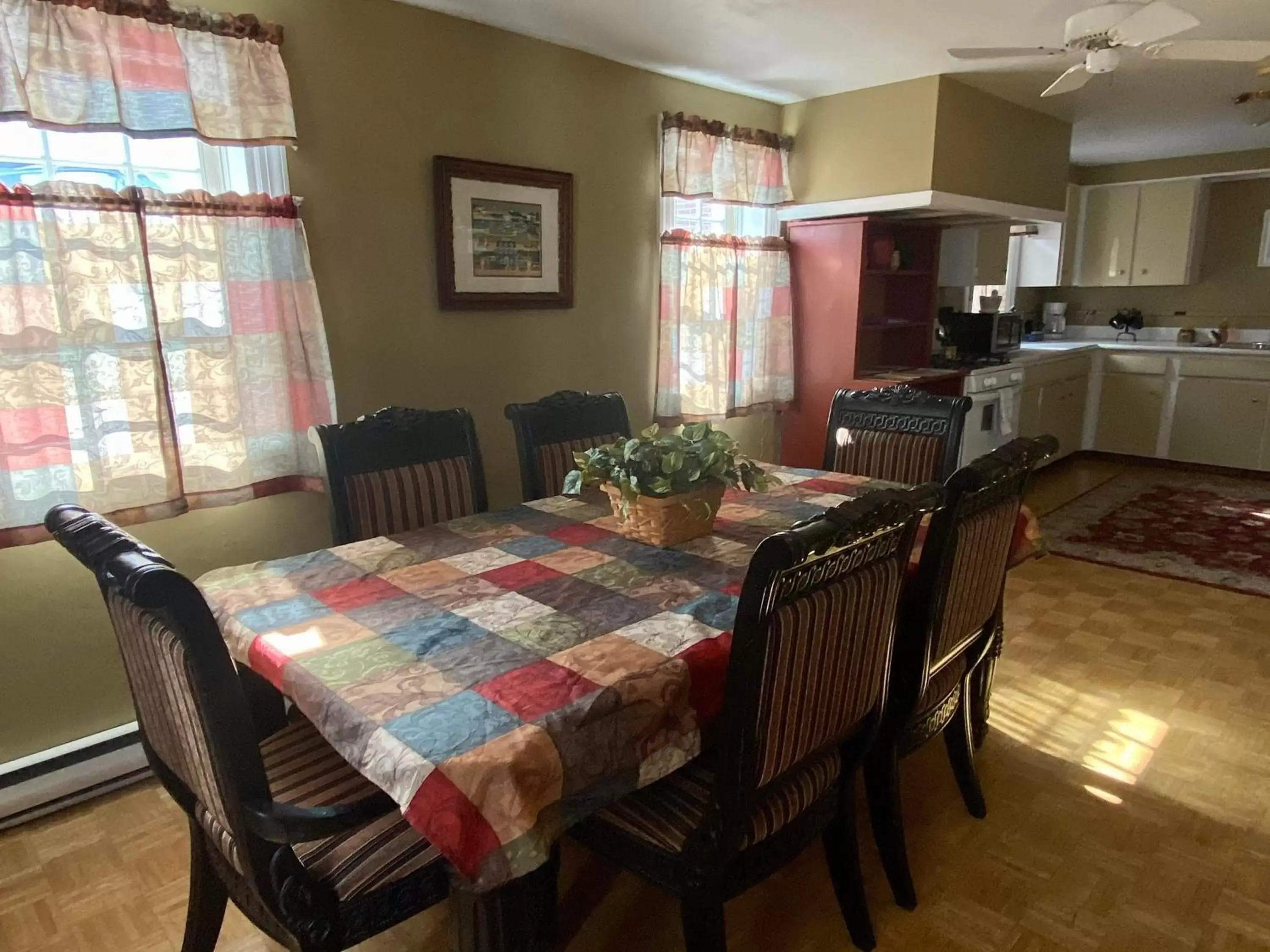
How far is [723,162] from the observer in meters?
3.88

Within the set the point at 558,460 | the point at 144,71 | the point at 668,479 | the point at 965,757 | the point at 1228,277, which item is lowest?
the point at 965,757

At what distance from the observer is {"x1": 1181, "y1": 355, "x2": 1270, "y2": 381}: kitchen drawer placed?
5543mm

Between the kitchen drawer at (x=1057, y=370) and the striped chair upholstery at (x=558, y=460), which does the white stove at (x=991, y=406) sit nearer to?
the kitchen drawer at (x=1057, y=370)

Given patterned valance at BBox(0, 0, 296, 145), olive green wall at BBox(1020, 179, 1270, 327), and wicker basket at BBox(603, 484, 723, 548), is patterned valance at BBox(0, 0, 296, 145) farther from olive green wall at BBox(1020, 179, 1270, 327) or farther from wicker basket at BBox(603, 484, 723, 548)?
olive green wall at BBox(1020, 179, 1270, 327)

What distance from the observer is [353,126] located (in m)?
2.69

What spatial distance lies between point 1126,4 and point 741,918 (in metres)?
2.86

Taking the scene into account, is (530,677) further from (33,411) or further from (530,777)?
(33,411)

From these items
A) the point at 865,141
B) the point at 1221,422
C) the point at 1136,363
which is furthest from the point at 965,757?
the point at 1136,363

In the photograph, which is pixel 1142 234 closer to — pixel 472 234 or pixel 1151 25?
pixel 1151 25

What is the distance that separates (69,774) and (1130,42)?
12.2 ft

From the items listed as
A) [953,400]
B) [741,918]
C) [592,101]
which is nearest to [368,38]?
[592,101]

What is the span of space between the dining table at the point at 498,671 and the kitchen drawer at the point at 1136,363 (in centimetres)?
541

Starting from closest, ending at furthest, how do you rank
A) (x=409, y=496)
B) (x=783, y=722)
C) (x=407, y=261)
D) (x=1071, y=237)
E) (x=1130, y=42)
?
(x=783, y=722), (x=409, y=496), (x=1130, y=42), (x=407, y=261), (x=1071, y=237)

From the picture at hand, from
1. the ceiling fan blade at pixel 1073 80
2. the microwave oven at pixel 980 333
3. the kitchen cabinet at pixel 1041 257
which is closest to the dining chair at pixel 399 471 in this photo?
the ceiling fan blade at pixel 1073 80
